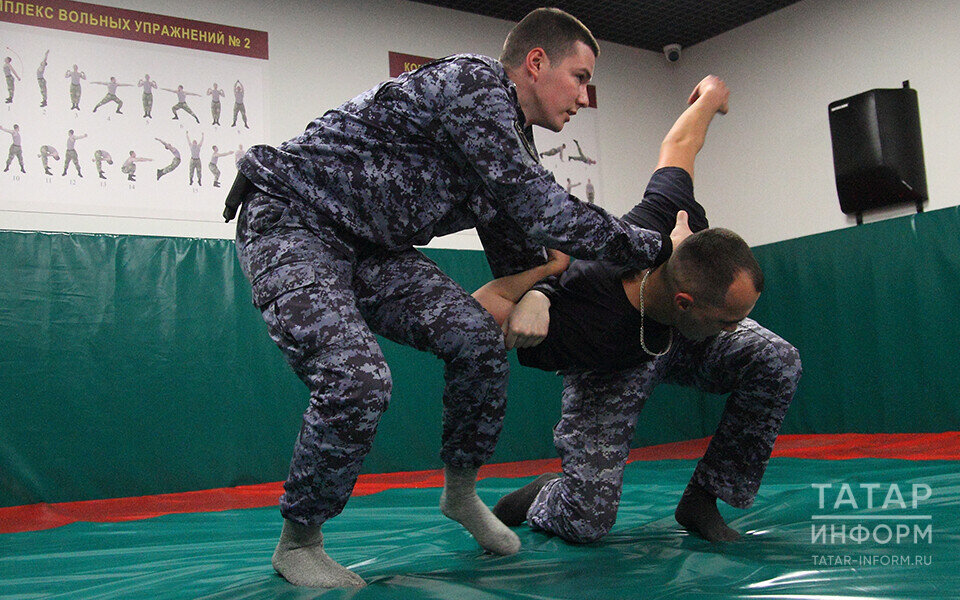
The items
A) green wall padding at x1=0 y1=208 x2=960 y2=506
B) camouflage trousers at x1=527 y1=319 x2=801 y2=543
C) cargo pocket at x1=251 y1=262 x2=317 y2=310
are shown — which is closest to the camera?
cargo pocket at x1=251 y1=262 x2=317 y2=310

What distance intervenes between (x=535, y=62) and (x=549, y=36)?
7 centimetres

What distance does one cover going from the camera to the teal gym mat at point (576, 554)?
4.91 ft

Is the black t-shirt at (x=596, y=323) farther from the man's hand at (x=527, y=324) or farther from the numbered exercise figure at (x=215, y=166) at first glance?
the numbered exercise figure at (x=215, y=166)

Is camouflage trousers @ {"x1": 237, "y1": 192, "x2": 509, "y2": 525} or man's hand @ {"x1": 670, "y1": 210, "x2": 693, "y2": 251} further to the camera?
man's hand @ {"x1": 670, "y1": 210, "x2": 693, "y2": 251}

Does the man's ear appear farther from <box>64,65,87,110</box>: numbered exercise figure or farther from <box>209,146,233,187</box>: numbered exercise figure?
<box>64,65,87,110</box>: numbered exercise figure

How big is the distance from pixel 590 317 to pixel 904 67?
420 centimetres

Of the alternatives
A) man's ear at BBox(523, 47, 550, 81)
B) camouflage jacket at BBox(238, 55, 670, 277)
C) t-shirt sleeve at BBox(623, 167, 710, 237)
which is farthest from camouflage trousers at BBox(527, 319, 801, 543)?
man's ear at BBox(523, 47, 550, 81)

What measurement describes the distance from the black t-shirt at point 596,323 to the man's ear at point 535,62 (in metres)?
0.49

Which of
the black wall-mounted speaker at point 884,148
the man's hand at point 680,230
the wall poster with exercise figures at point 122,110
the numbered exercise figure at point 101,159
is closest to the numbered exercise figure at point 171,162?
the wall poster with exercise figures at point 122,110

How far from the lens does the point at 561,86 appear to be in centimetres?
192

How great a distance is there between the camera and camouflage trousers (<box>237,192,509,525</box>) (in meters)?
1.55

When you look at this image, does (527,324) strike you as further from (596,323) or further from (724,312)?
(724,312)

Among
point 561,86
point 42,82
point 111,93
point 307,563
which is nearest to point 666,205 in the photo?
point 561,86

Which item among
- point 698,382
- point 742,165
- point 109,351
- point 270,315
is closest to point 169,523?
point 109,351
